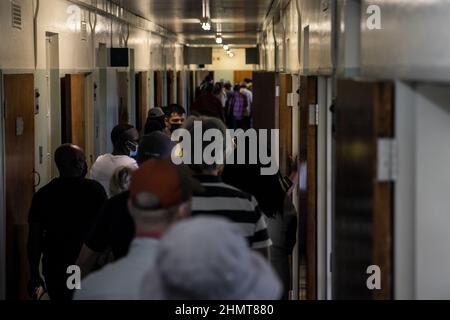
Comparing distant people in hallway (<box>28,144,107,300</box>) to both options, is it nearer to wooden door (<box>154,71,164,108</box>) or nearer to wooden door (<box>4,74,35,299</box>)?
wooden door (<box>4,74,35,299</box>)

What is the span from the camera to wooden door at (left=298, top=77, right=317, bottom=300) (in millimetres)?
5676

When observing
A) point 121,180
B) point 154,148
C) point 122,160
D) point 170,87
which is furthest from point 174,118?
point 170,87

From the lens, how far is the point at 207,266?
79.7 inches

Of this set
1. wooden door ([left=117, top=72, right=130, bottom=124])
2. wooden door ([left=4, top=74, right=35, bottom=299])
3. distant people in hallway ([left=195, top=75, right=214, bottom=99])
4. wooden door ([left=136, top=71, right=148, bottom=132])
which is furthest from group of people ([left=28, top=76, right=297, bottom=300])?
distant people in hallway ([left=195, top=75, right=214, bottom=99])

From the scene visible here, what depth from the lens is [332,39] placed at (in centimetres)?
491

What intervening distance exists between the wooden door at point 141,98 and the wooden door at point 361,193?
10.3 metres

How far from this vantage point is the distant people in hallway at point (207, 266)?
203 cm

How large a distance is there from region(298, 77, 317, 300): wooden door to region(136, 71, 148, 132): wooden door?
26.2 ft

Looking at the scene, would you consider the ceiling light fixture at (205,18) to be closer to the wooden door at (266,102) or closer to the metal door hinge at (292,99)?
the wooden door at (266,102)

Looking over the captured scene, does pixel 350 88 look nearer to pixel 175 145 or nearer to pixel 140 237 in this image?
pixel 140 237

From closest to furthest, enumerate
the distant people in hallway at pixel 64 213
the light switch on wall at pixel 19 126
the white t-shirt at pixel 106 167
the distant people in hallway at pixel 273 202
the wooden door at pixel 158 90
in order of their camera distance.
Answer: the distant people in hallway at pixel 273 202 → the distant people in hallway at pixel 64 213 → the white t-shirt at pixel 106 167 → the light switch on wall at pixel 19 126 → the wooden door at pixel 158 90

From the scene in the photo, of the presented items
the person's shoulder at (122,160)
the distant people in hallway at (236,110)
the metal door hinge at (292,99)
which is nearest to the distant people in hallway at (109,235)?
the person's shoulder at (122,160)

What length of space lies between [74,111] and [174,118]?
1.29 metres
